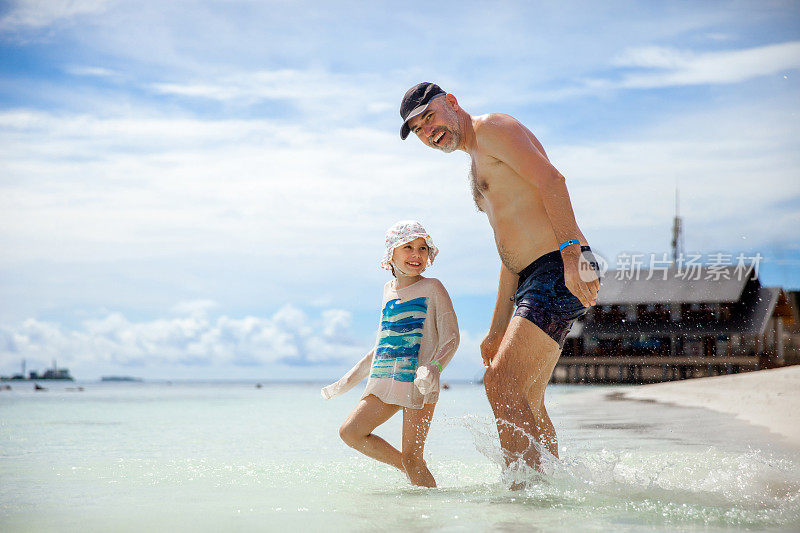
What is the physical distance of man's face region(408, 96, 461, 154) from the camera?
3725 mm

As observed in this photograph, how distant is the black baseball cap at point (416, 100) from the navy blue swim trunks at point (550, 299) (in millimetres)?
985

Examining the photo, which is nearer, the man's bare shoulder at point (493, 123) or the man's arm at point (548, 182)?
the man's arm at point (548, 182)

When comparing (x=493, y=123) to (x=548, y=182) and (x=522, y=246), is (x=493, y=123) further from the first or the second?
(x=522, y=246)

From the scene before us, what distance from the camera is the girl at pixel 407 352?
389 centimetres

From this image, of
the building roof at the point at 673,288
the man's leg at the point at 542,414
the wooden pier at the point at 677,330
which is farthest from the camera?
the building roof at the point at 673,288

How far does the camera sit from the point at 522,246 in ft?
12.1

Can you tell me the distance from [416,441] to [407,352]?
19.0 inches

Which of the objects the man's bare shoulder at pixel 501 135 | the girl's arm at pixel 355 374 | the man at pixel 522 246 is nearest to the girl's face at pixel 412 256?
the man at pixel 522 246

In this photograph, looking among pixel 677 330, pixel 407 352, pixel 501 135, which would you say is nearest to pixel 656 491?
pixel 407 352

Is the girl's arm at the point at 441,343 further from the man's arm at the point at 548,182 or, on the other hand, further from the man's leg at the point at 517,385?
the man's arm at the point at 548,182

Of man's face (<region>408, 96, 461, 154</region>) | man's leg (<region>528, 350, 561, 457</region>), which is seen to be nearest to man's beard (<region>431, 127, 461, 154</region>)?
man's face (<region>408, 96, 461, 154</region>)

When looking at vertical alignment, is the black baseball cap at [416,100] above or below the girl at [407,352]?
above

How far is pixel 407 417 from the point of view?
3928 millimetres

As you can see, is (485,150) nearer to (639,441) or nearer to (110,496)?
(110,496)
